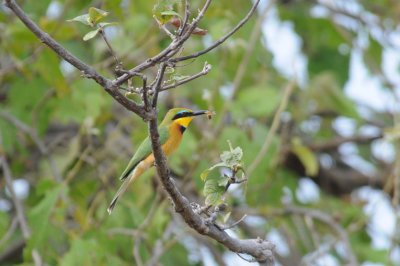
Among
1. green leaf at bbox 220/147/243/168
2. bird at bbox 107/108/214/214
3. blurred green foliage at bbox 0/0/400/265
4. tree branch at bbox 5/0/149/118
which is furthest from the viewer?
blurred green foliage at bbox 0/0/400/265

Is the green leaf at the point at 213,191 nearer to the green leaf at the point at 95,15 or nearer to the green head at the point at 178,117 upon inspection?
the green leaf at the point at 95,15

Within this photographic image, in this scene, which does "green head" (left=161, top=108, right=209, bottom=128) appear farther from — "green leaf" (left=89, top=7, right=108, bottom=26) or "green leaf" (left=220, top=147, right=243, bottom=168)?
"green leaf" (left=89, top=7, right=108, bottom=26)

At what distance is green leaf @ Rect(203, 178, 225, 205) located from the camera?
1.93 metres

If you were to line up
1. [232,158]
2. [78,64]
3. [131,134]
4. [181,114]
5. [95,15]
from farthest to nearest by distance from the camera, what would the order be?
[131,134]
[181,114]
[232,158]
[95,15]
[78,64]

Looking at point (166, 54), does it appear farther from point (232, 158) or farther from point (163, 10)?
point (232, 158)

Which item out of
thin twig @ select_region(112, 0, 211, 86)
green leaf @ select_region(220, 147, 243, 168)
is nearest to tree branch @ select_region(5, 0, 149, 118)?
thin twig @ select_region(112, 0, 211, 86)

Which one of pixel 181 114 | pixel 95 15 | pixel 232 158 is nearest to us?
pixel 95 15

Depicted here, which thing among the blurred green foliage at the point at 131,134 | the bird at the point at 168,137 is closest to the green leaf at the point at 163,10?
the bird at the point at 168,137

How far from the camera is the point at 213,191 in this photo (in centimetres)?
194

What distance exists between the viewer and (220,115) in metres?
3.97

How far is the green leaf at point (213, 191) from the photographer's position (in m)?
1.93

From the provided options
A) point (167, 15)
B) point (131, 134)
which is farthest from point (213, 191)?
point (131, 134)

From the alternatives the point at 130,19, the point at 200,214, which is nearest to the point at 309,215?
the point at 130,19

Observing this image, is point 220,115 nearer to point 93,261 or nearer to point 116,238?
point 116,238
